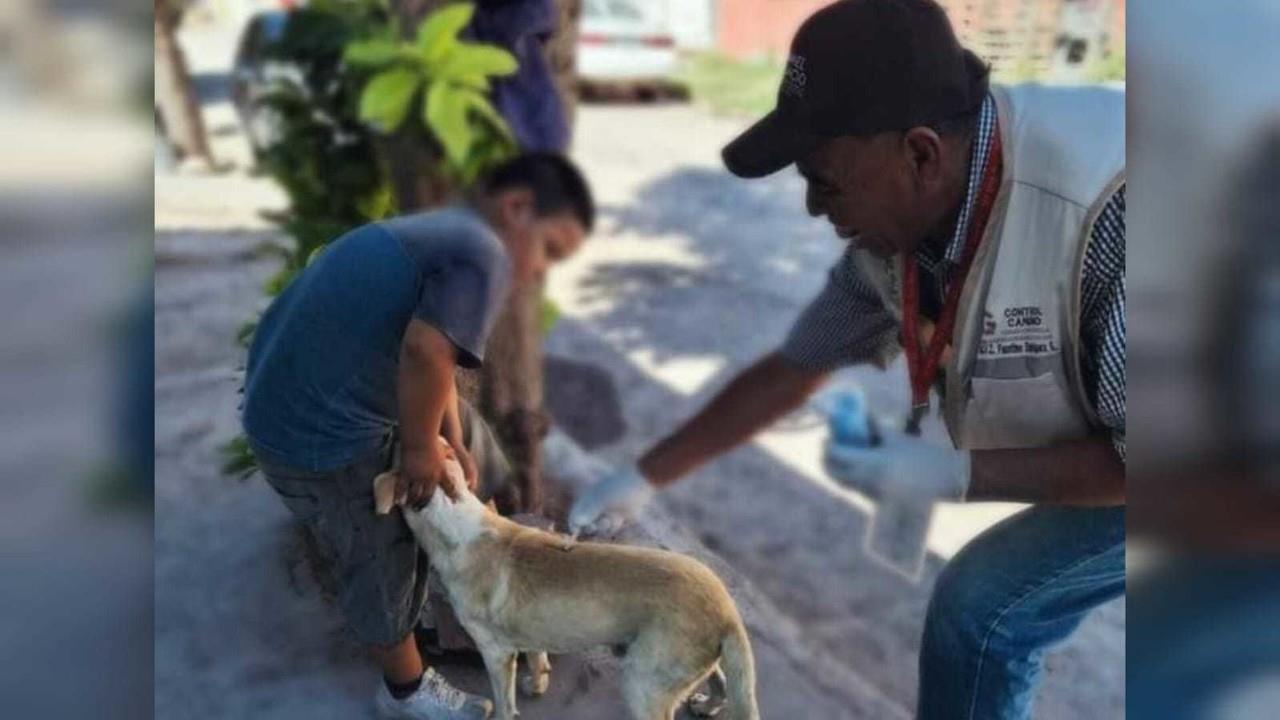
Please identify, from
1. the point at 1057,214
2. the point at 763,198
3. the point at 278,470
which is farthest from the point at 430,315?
the point at 763,198

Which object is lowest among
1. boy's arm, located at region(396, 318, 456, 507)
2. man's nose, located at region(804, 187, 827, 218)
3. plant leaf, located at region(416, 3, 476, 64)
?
boy's arm, located at region(396, 318, 456, 507)

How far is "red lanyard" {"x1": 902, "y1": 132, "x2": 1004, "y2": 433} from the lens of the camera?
5.09 ft

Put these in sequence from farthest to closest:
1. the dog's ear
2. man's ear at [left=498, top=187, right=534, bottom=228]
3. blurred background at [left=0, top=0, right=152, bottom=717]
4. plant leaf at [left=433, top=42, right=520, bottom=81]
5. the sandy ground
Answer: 1. the sandy ground
2. plant leaf at [left=433, top=42, right=520, bottom=81]
3. the dog's ear
4. man's ear at [left=498, top=187, right=534, bottom=228]
5. blurred background at [left=0, top=0, right=152, bottom=717]

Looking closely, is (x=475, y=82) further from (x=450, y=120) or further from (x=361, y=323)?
(x=361, y=323)

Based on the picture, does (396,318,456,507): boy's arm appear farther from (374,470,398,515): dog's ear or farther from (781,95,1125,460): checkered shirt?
(781,95,1125,460): checkered shirt

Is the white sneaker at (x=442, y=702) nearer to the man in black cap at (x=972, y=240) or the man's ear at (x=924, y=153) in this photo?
the man in black cap at (x=972, y=240)

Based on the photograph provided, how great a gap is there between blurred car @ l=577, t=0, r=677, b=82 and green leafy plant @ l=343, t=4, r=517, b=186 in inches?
13.0

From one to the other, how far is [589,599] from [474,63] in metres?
0.74

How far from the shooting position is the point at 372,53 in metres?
1.87

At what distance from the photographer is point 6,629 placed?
4.22 ft

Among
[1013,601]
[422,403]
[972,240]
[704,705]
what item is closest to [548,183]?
[422,403]

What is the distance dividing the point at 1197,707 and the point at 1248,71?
768mm

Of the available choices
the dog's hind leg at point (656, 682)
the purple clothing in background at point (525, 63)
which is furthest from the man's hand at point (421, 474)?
the purple clothing in background at point (525, 63)

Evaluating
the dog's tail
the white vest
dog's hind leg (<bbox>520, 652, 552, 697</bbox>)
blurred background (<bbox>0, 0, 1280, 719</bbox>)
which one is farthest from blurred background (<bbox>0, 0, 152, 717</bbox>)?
the white vest
